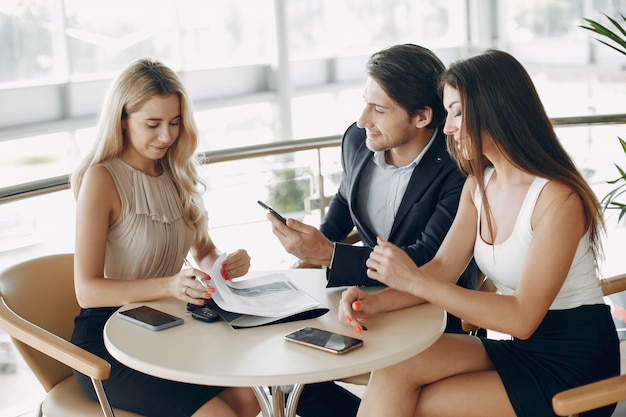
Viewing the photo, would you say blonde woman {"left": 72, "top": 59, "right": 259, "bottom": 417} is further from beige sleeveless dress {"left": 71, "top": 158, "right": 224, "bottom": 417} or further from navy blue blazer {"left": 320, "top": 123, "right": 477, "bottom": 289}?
navy blue blazer {"left": 320, "top": 123, "right": 477, "bottom": 289}

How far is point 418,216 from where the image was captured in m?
2.40

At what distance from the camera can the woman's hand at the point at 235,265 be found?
7.31 feet

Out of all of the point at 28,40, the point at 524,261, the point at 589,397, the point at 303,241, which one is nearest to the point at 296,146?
the point at 303,241

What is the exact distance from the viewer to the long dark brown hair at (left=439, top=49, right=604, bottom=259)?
186 cm

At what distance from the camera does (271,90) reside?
→ 1077 cm

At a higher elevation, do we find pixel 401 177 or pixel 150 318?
pixel 401 177

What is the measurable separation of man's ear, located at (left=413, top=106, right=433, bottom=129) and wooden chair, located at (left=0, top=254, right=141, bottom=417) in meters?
1.18

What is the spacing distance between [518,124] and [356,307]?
60cm

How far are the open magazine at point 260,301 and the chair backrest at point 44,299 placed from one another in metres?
0.53

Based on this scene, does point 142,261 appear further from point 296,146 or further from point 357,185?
point 296,146

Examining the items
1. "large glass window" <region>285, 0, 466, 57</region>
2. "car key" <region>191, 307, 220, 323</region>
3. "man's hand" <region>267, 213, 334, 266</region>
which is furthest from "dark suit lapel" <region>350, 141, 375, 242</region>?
"large glass window" <region>285, 0, 466, 57</region>

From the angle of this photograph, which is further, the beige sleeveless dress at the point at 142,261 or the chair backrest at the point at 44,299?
the chair backrest at the point at 44,299

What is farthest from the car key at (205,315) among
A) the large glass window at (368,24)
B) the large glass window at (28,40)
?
the large glass window at (368,24)

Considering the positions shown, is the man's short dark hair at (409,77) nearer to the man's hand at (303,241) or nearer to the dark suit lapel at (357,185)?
the dark suit lapel at (357,185)
